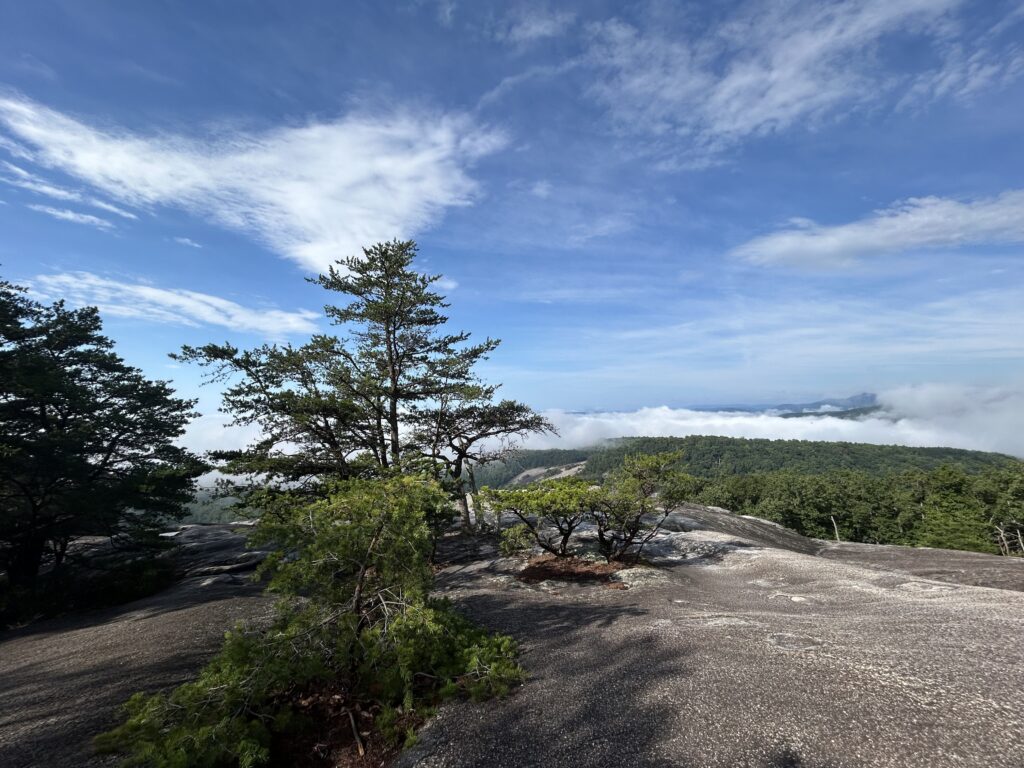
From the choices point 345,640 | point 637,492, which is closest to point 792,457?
point 637,492

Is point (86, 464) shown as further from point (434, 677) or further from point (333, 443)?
point (434, 677)

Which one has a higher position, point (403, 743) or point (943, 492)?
point (403, 743)

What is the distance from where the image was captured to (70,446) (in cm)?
2019

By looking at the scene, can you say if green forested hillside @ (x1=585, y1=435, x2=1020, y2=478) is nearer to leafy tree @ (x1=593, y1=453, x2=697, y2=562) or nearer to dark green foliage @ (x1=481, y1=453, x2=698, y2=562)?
leafy tree @ (x1=593, y1=453, x2=697, y2=562)

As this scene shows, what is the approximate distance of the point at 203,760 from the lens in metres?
6.09

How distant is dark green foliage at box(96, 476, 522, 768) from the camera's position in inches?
275

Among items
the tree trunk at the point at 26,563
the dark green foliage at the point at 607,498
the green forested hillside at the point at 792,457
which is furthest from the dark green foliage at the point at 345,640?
the green forested hillside at the point at 792,457

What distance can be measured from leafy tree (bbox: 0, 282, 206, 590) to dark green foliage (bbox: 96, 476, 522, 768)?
14.8 metres

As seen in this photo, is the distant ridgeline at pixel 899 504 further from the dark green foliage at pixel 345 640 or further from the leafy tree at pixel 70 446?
the leafy tree at pixel 70 446

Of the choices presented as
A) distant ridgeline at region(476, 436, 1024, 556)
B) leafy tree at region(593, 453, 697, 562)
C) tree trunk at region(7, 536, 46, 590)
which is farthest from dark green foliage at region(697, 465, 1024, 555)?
tree trunk at region(7, 536, 46, 590)

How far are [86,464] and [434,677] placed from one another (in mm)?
23274

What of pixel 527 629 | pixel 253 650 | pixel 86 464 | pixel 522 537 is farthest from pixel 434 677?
pixel 86 464

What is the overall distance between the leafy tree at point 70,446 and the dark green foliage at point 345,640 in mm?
14773

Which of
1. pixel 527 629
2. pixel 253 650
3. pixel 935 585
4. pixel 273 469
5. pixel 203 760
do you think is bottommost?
pixel 935 585
